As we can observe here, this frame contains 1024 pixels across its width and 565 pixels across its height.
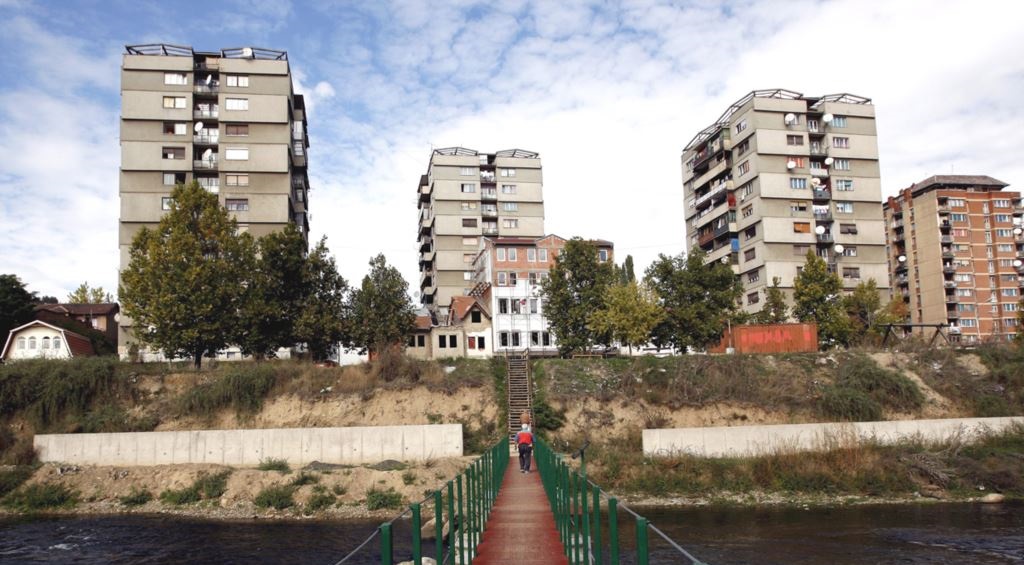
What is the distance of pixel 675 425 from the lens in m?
41.2

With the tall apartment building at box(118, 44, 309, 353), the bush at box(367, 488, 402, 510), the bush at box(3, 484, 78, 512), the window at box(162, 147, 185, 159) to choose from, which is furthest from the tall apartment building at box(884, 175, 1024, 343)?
the bush at box(3, 484, 78, 512)

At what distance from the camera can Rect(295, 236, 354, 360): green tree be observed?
166 ft

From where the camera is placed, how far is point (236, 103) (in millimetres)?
69875

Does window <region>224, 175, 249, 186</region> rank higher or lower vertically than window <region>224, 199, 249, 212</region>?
higher

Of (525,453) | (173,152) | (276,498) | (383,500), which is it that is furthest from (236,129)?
(525,453)

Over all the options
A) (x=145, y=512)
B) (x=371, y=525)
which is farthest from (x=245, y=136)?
(x=371, y=525)

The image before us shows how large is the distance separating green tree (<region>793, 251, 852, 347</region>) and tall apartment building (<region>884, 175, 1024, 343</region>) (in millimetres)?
43204

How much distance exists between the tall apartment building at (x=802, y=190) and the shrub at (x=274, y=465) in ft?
181

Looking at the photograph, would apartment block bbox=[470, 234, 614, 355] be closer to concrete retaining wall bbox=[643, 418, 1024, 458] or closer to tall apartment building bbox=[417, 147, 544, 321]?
tall apartment building bbox=[417, 147, 544, 321]

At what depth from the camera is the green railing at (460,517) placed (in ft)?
27.7

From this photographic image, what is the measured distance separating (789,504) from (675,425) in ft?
33.0

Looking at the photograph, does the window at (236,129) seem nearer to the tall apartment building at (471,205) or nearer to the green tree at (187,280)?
the green tree at (187,280)

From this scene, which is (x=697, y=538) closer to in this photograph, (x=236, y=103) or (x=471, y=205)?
(x=236, y=103)

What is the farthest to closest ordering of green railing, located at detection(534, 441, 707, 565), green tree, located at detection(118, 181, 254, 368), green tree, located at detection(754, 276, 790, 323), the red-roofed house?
green tree, located at detection(754, 276, 790, 323)
the red-roofed house
green tree, located at detection(118, 181, 254, 368)
green railing, located at detection(534, 441, 707, 565)
